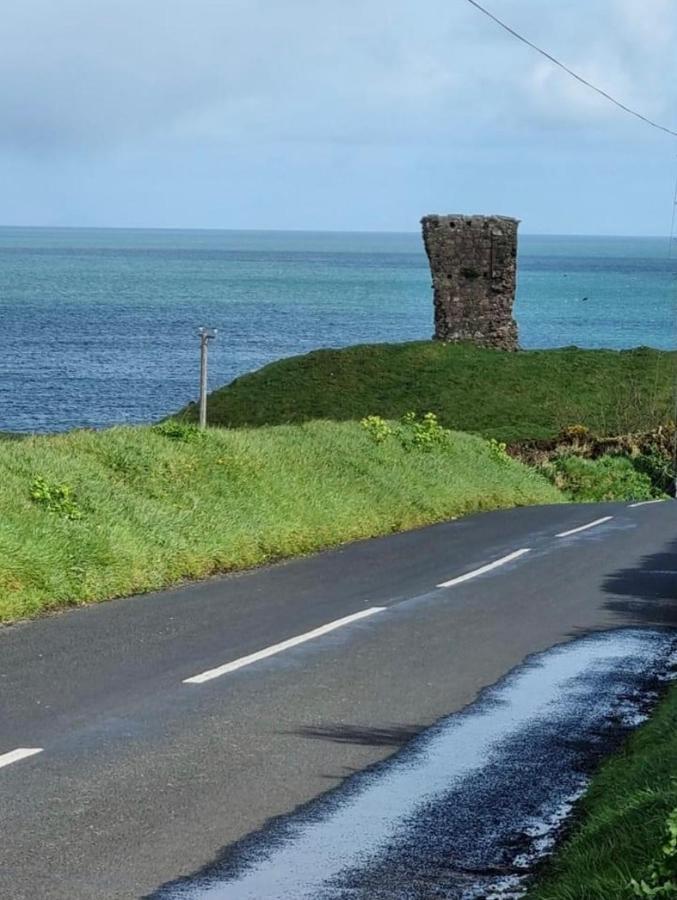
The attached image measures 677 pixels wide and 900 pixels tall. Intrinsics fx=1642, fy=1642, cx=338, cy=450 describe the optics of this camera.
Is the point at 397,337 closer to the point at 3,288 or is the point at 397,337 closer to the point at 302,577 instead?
the point at 3,288

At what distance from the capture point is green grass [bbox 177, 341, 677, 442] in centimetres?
5772

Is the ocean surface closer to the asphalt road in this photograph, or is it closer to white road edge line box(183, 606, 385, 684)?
the asphalt road

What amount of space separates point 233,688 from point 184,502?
880cm

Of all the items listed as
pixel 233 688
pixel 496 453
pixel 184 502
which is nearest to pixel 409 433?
pixel 496 453

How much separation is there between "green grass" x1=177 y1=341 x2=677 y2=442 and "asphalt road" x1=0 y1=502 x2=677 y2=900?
3761cm

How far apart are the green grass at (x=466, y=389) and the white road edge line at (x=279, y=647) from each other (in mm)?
39886

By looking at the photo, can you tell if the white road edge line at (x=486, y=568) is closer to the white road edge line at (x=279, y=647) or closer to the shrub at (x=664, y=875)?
the white road edge line at (x=279, y=647)

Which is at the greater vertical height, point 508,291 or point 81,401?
point 508,291

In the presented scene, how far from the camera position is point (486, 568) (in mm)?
18844

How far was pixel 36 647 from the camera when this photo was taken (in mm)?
12000

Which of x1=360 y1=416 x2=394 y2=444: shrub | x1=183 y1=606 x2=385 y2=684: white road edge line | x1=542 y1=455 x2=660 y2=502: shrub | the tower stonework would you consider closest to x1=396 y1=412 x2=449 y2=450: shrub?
x1=360 y1=416 x2=394 y2=444: shrub

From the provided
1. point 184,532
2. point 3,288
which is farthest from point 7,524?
point 3,288

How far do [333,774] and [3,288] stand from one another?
186m

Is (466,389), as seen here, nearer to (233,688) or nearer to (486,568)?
(486,568)
